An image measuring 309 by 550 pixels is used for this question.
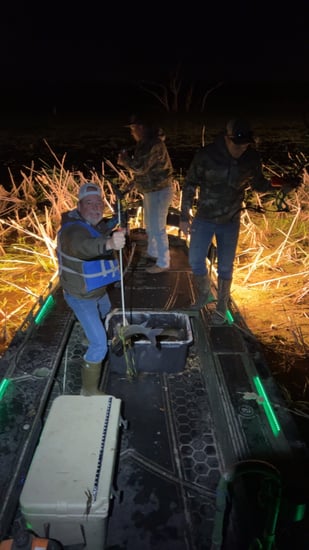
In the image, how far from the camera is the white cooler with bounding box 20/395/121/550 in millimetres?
2195

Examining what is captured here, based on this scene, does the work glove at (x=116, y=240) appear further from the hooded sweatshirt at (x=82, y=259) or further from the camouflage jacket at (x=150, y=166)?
the camouflage jacket at (x=150, y=166)

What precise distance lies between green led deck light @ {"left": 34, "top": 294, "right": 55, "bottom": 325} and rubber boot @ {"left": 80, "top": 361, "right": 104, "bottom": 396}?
123cm

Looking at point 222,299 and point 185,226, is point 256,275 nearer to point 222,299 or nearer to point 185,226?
point 222,299

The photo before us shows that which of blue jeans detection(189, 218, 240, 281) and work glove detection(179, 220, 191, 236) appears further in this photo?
work glove detection(179, 220, 191, 236)

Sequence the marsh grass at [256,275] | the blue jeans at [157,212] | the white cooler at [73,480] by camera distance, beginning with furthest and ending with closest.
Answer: the marsh grass at [256,275] → the blue jeans at [157,212] → the white cooler at [73,480]

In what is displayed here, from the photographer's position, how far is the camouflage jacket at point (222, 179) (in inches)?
160

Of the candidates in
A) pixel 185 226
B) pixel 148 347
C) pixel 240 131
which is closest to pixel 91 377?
pixel 148 347


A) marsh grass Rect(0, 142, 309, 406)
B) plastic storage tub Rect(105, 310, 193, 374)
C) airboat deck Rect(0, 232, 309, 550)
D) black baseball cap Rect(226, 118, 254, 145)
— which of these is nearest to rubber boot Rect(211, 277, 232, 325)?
airboat deck Rect(0, 232, 309, 550)

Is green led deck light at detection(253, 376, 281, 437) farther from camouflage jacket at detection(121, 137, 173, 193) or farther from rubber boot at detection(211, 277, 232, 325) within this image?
camouflage jacket at detection(121, 137, 173, 193)

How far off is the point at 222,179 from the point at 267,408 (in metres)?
2.26

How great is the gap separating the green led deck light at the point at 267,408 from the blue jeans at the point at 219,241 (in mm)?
1427

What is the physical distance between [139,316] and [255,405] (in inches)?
58.6

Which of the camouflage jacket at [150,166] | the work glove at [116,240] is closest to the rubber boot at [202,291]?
the camouflage jacket at [150,166]

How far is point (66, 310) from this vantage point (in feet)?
15.2
